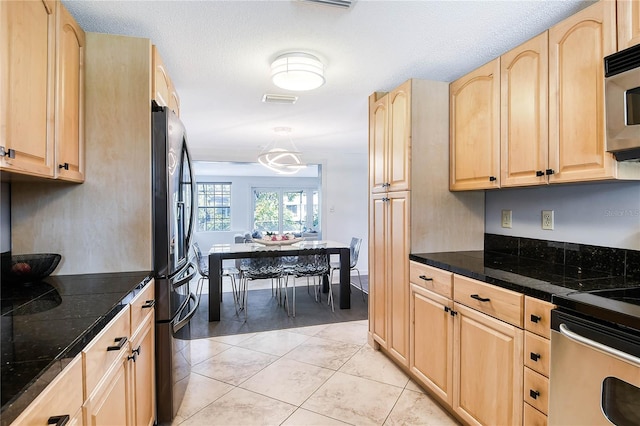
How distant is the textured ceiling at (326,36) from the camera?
167 cm

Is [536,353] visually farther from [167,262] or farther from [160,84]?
[160,84]

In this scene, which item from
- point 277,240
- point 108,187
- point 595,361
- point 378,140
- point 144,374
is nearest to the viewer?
point 595,361

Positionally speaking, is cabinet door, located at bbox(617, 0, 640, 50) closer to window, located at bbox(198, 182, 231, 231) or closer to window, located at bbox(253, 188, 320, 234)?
window, located at bbox(253, 188, 320, 234)

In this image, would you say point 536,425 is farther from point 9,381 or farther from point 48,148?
point 48,148

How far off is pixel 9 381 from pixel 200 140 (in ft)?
14.6

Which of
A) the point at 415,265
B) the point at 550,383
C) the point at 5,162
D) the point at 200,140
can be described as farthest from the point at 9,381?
the point at 200,140

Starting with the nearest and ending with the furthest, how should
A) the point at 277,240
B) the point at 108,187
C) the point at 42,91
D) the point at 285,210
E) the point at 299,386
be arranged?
the point at 42,91
the point at 108,187
the point at 299,386
the point at 277,240
the point at 285,210

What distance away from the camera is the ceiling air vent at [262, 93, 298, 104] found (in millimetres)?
2943

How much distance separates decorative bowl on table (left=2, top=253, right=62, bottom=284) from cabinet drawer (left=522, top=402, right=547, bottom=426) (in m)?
2.23

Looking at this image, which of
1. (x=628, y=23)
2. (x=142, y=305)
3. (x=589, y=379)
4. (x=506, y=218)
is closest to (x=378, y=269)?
(x=506, y=218)

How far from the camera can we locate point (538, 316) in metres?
1.37

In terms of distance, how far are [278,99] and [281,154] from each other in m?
1.32

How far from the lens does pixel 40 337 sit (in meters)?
0.93

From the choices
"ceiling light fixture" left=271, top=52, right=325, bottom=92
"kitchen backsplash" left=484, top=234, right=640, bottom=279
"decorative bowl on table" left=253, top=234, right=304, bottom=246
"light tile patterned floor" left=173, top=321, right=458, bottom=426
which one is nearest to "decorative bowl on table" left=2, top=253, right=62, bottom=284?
"light tile patterned floor" left=173, top=321, right=458, bottom=426
